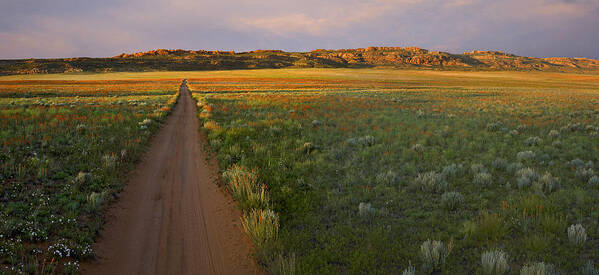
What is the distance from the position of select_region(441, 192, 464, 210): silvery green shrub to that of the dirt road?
4.34 metres

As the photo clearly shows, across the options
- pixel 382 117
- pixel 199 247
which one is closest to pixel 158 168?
pixel 199 247

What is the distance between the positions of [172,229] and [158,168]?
13.8ft

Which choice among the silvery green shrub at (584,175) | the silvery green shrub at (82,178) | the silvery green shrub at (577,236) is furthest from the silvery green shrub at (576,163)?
the silvery green shrub at (82,178)

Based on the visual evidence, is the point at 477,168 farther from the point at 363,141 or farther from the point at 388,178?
the point at 363,141

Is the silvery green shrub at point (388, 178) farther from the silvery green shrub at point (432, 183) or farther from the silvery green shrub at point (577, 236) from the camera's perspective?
the silvery green shrub at point (577, 236)

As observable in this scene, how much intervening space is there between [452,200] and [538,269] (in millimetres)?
2494

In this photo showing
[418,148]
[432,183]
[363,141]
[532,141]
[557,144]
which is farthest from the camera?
[363,141]

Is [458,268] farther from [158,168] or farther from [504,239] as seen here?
[158,168]

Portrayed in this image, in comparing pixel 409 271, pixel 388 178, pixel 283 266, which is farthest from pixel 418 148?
pixel 283 266

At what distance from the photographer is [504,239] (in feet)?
15.6

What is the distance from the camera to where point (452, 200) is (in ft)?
20.1

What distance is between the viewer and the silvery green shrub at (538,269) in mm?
3611

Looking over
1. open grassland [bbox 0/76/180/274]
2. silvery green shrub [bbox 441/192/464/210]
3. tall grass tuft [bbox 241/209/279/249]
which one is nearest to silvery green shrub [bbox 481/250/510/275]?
silvery green shrub [bbox 441/192/464/210]

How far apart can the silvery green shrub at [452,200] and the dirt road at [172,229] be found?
434cm
